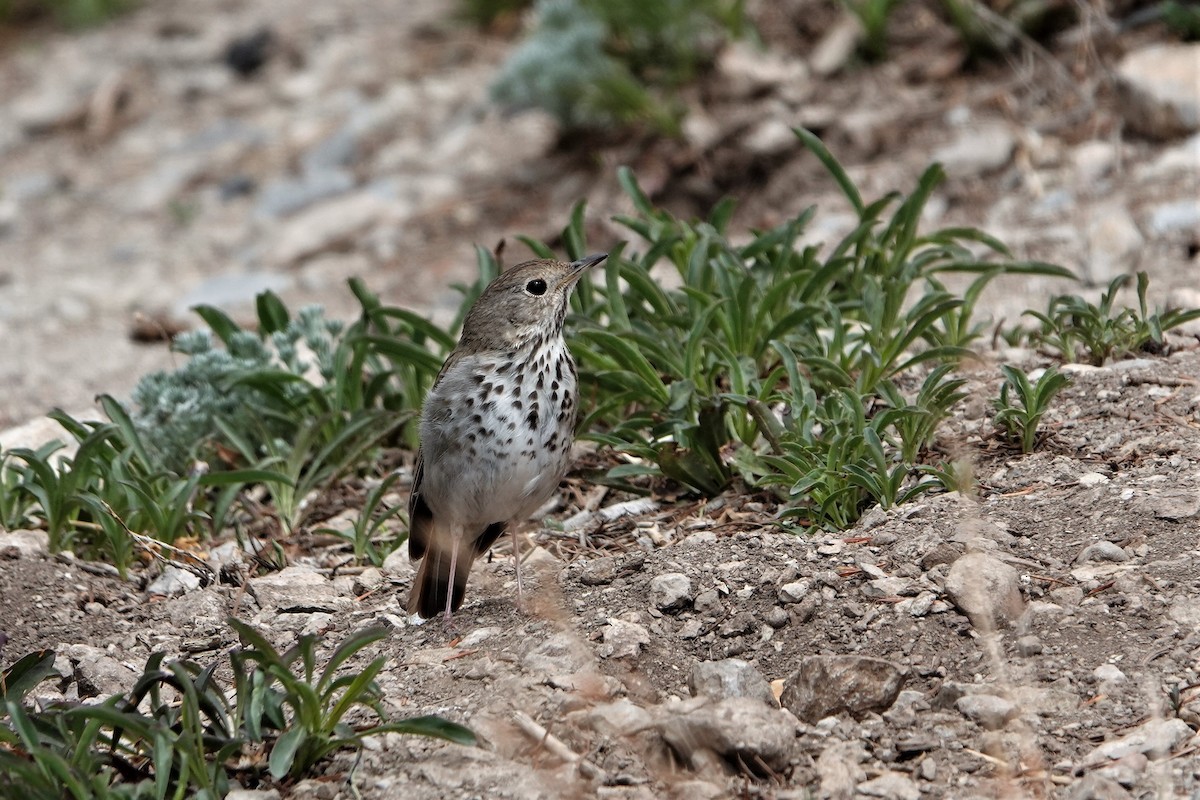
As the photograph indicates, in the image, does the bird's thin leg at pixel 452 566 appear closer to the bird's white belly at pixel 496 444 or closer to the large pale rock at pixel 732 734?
the bird's white belly at pixel 496 444

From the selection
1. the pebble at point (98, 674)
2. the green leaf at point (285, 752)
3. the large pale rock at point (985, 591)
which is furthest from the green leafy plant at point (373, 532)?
the large pale rock at point (985, 591)

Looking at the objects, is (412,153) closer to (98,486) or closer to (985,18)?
(985,18)

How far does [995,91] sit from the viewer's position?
8.37m

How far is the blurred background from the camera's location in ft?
25.0

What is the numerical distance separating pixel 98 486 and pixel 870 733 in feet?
11.2

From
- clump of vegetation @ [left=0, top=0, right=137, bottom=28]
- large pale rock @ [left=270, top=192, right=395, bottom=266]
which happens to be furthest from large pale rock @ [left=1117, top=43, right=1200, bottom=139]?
clump of vegetation @ [left=0, top=0, right=137, bottom=28]

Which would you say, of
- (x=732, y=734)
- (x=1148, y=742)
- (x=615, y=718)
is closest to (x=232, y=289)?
(x=615, y=718)

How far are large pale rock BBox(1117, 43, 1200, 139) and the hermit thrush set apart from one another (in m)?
3.90

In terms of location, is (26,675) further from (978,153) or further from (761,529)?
(978,153)

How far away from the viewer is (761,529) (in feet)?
16.2

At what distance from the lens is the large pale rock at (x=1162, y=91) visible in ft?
24.6

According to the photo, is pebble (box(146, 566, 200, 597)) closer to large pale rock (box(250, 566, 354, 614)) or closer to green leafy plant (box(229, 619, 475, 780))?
large pale rock (box(250, 566, 354, 614))

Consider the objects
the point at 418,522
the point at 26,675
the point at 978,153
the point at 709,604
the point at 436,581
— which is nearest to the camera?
the point at 26,675

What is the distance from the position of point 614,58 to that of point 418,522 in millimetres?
4982
